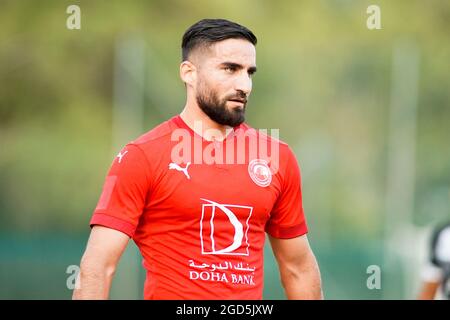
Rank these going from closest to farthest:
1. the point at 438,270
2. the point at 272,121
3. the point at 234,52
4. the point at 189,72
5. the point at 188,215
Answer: the point at 188,215 → the point at 234,52 → the point at 189,72 → the point at 438,270 → the point at 272,121

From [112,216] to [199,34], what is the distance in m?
0.93

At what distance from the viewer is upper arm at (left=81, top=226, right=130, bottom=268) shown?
3451 millimetres

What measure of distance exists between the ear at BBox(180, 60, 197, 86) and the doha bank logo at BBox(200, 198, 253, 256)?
60 cm

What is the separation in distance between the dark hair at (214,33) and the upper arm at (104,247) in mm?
919

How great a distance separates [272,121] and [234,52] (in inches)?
261

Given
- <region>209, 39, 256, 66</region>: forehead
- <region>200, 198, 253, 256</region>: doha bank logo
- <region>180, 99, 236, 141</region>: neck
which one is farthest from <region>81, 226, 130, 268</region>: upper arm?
<region>209, 39, 256, 66</region>: forehead

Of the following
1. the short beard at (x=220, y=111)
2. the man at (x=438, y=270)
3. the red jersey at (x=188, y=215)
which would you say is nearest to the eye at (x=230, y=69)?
the short beard at (x=220, y=111)

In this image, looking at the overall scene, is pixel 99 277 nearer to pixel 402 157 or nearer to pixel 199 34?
pixel 199 34

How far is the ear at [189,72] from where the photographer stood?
12.7 feet

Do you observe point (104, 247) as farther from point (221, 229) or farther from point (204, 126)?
point (204, 126)

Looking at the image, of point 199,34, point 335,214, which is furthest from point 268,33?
point 199,34

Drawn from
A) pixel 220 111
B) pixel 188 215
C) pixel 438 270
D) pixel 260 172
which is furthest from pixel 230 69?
pixel 438 270

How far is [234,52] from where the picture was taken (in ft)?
12.2

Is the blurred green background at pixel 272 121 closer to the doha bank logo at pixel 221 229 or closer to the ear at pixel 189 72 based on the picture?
the ear at pixel 189 72
